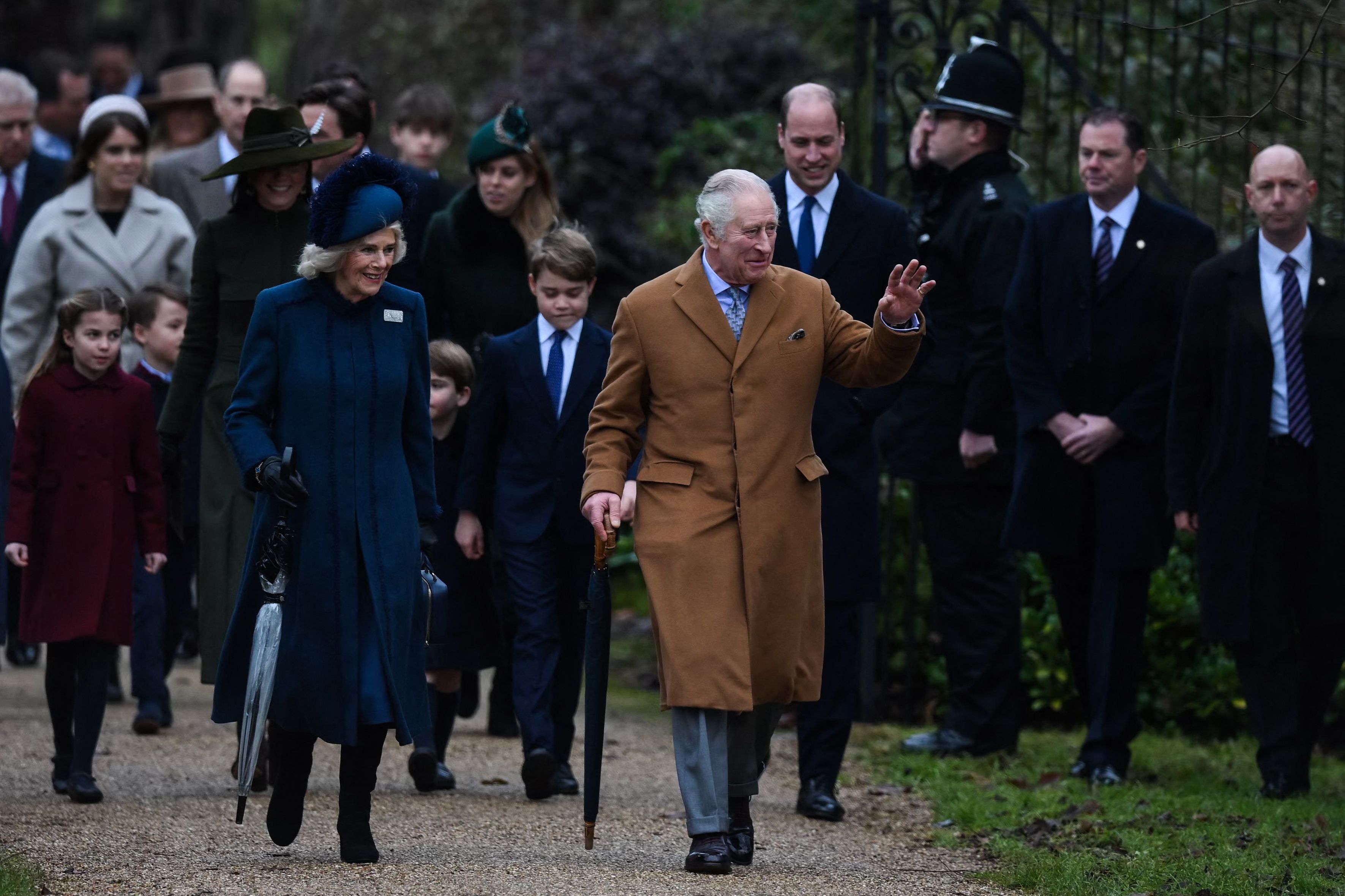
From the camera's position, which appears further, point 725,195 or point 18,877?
point 725,195

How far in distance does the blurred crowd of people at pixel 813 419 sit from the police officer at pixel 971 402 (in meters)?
0.01

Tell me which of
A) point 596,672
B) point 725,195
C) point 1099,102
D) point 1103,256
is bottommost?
point 596,672

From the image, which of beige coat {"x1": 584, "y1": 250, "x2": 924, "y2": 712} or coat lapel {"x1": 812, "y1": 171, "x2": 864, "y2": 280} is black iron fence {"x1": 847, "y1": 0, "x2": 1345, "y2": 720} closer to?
coat lapel {"x1": 812, "y1": 171, "x2": 864, "y2": 280}

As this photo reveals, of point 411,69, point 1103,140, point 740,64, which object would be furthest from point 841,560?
point 411,69

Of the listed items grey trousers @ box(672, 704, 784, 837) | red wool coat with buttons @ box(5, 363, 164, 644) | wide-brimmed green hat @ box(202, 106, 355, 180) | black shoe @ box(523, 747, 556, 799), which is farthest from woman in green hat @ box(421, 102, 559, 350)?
grey trousers @ box(672, 704, 784, 837)

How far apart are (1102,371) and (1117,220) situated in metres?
0.59

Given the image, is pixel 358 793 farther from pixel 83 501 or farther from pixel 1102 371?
pixel 1102 371

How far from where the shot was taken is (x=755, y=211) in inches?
237

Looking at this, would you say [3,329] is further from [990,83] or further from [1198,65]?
[1198,65]

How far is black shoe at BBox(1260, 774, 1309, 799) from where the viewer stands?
7.38m

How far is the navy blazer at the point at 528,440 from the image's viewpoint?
739cm

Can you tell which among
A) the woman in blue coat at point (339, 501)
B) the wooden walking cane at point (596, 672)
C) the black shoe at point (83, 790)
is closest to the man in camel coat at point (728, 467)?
the wooden walking cane at point (596, 672)

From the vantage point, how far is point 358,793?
5957 millimetres

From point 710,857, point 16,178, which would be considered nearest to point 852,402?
point 710,857
